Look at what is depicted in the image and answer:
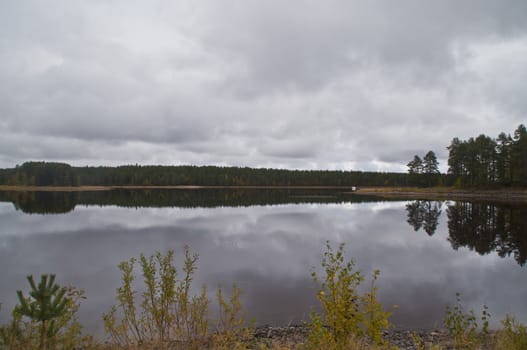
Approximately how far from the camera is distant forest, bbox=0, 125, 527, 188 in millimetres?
72675

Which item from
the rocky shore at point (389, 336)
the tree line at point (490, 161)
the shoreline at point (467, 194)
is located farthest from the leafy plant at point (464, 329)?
the tree line at point (490, 161)

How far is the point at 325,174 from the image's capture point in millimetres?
185250

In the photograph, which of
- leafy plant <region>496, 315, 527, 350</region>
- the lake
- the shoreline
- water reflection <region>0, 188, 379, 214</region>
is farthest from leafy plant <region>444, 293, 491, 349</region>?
the shoreline

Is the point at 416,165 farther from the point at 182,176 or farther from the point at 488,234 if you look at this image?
the point at 182,176

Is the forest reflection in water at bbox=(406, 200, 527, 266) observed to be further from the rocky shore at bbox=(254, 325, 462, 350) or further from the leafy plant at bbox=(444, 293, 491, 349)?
the leafy plant at bbox=(444, 293, 491, 349)

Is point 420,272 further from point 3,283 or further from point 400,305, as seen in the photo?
point 3,283

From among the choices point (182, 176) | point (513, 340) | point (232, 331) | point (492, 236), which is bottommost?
point (492, 236)

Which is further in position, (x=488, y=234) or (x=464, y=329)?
(x=488, y=234)

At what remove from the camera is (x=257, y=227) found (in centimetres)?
3019

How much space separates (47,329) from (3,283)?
37.8 feet

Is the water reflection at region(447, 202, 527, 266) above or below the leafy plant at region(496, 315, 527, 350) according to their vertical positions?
below

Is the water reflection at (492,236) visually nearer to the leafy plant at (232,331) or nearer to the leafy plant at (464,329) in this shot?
the leafy plant at (464,329)

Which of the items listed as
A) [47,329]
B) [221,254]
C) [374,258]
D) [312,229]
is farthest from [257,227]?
[47,329]

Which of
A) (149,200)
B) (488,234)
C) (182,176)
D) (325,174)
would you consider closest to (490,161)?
(488,234)
